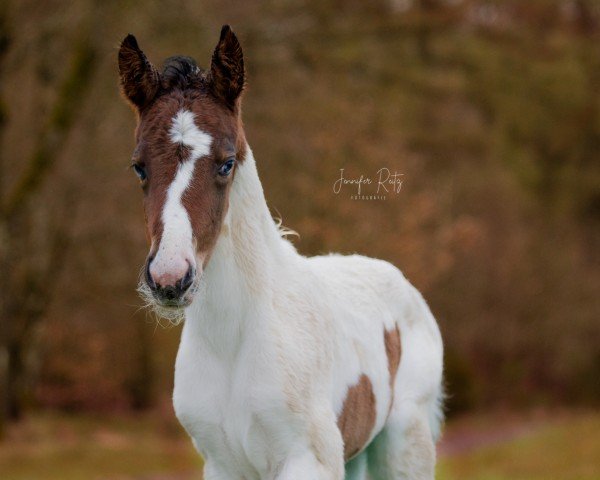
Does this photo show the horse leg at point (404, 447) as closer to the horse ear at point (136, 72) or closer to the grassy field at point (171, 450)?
the horse ear at point (136, 72)

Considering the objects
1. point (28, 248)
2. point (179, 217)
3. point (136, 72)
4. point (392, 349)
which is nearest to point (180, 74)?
point (136, 72)

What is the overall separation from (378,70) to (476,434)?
9.65 meters

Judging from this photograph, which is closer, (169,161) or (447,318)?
(169,161)

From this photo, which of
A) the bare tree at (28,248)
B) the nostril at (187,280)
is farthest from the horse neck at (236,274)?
the bare tree at (28,248)

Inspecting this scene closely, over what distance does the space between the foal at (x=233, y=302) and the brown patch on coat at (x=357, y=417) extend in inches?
0.4

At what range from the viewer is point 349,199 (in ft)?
67.6

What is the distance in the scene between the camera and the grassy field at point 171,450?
16.4 meters

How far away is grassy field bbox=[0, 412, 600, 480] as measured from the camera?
16422 mm

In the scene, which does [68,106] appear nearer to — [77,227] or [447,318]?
[77,227]

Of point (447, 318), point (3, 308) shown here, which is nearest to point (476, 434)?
point (447, 318)

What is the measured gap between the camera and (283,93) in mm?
19438

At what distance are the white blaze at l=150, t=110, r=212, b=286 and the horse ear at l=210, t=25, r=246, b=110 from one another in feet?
0.93

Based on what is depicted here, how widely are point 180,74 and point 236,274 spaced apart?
3.27 feet

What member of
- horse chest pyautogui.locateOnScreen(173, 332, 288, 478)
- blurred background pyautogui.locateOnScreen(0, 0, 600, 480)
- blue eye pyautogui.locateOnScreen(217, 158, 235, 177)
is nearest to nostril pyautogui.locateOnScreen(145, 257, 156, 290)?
blue eye pyautogui.locateOnScreen(217, 158, 235, 177)
